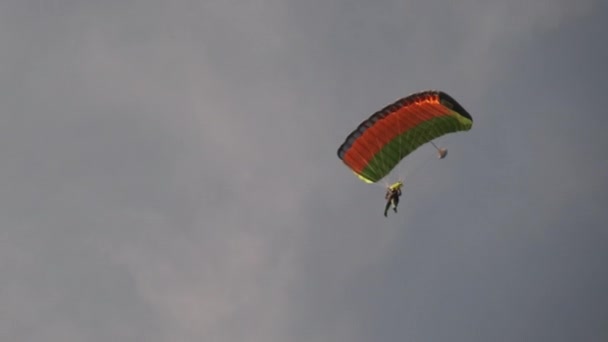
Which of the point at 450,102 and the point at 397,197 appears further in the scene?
the point at 397,197

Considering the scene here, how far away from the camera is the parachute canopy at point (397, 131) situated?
146 ft

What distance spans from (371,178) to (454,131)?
15.0 ft

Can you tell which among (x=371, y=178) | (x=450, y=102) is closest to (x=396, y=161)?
(x=371, y=178)

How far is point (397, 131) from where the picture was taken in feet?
150

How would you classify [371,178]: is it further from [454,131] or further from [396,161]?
[454,131]

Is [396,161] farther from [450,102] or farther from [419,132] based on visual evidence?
[450,102]

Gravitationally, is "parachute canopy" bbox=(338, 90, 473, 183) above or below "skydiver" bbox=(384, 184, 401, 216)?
above

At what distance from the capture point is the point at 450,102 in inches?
1714

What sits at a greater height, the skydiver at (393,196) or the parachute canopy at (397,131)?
the parachute canopy at (397,131)

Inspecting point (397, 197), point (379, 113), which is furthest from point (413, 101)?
point (397, 197)

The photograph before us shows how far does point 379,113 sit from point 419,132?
2.59m

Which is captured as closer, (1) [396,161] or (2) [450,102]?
(2) [450,102]

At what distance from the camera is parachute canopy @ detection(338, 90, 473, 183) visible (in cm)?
4459

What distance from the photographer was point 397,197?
1832 inches
